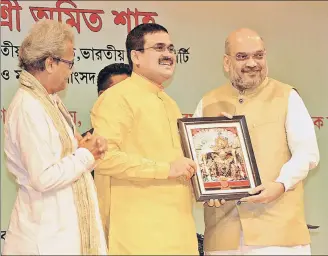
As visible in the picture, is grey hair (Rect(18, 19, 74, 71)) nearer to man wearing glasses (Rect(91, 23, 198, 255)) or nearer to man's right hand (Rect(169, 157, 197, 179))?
man wearing glasses (Rect(91, 23, 198, 255))

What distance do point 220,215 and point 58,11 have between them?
2.14 metres

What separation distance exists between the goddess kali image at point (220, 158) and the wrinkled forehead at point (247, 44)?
459 millimetres

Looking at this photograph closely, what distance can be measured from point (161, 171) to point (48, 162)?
0.62 m

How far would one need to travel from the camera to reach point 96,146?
3.20m

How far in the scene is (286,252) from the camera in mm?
3693

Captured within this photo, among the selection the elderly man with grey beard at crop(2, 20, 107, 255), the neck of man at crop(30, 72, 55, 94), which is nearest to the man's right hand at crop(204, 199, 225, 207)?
the elderly man with grey beard at crop(2, 20, 107, 255)

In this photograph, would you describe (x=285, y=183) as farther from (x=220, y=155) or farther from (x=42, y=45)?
(x=42, y=45)

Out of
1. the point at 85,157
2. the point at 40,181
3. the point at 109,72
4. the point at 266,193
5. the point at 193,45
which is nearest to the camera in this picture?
the point at 40,181

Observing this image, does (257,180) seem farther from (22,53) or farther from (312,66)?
(312,66)

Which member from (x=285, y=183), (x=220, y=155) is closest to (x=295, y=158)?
(x=285, y=183)

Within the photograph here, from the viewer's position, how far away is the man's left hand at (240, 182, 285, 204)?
3.57 metres

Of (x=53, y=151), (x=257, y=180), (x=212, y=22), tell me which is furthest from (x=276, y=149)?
(x=212, y=22)

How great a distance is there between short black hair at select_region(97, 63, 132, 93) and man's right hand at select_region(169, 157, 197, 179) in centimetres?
160

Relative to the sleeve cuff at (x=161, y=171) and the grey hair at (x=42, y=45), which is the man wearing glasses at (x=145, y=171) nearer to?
the sleeve cuff at (x=161, y=171)
